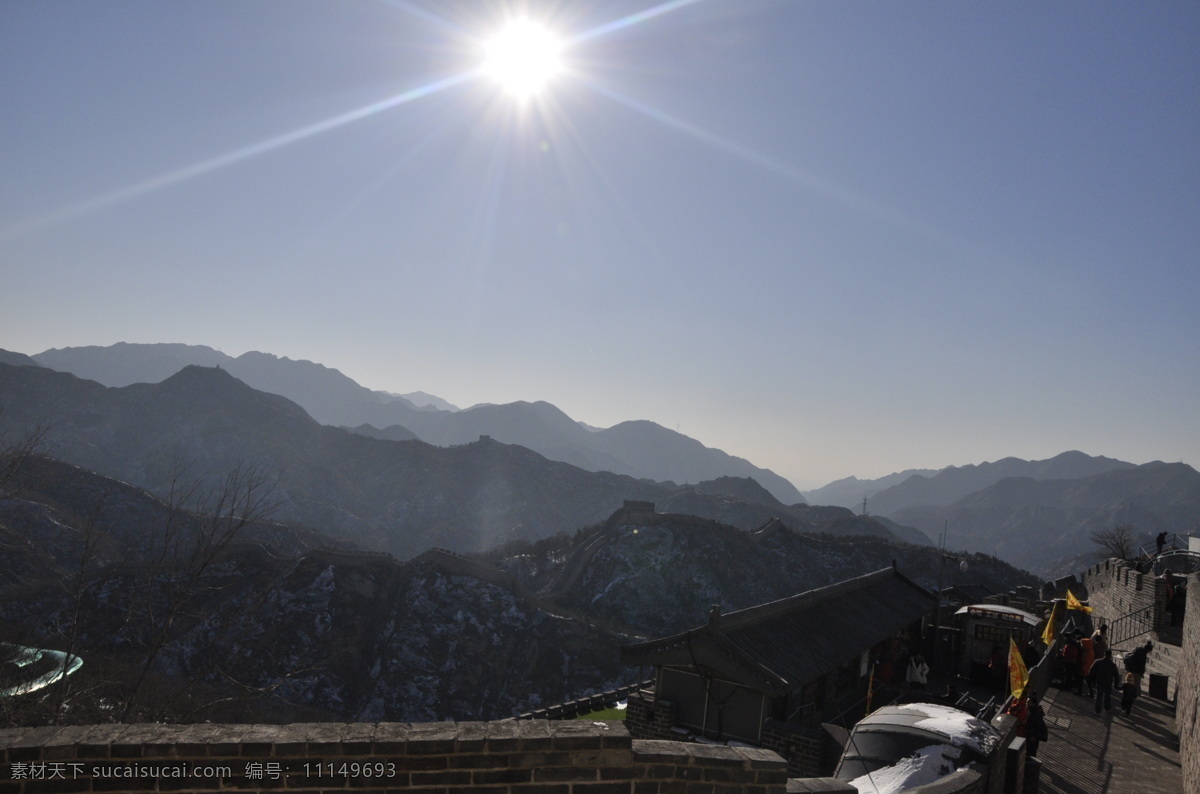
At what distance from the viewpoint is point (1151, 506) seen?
194 metres

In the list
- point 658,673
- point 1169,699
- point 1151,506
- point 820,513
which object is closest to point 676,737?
point 658,673

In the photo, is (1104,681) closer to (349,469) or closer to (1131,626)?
(1131,626)

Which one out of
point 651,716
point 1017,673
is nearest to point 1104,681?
point 1017,673

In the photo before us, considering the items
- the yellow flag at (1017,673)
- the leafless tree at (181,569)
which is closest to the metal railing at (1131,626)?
the yellow flag at (1017,673)

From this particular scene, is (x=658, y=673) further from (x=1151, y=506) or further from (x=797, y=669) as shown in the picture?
(x=1151, y=506)

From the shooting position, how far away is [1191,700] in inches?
491

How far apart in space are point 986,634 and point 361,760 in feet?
71.2

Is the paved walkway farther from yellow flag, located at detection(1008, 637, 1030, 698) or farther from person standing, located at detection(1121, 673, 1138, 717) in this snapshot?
yellow flag, located at detection(1008, 637, 1030, 698)

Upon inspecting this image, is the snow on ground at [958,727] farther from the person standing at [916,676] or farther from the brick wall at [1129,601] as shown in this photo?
the brick wall at [1129,601]

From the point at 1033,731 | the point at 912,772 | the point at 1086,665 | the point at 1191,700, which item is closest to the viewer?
the point at 912,772

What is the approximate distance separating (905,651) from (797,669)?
10315mm

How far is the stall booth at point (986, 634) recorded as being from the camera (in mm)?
20078

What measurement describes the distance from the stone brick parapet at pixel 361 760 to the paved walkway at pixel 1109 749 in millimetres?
9997

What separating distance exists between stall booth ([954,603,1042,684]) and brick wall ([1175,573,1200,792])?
4.12m
